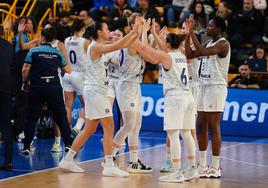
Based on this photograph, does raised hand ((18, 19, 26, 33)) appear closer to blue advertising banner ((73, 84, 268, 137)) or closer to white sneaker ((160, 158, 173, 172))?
white sneaker ((160, 158, 173, 172))

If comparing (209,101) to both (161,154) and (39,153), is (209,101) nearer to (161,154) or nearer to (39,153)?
(161,154)

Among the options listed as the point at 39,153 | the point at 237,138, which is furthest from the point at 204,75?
the point at 237,138

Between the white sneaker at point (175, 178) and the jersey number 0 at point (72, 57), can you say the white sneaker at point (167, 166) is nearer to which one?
the white sneaker at point (175, 178)

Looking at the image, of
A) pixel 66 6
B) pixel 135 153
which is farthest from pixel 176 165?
pixel 66 6

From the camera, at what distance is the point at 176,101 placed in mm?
11180

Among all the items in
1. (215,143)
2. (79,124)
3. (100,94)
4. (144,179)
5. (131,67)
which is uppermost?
(131,67)

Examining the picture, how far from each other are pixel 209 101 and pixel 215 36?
97 centimetres

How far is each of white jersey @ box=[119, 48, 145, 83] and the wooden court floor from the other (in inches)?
59.0

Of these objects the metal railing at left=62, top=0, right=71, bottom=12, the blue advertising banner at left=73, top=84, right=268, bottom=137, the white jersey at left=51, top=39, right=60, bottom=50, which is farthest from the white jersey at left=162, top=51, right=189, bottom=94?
the metal railing at left=62, top=0, right=71, bottom=12

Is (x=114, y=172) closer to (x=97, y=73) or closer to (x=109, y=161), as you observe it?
(x=109, y=161)

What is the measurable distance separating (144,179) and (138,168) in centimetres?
66

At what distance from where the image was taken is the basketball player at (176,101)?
1113 cm

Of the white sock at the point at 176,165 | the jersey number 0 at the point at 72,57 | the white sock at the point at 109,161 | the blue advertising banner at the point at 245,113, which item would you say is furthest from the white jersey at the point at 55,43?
the blue advertising banner at the point at 245,113

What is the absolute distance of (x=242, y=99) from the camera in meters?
17.2
